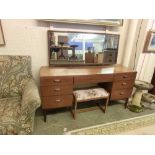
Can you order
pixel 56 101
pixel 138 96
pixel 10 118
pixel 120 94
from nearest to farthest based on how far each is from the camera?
pixel 10 118 < pixel 56 101 < pixel 120 94 < pixel 138 96

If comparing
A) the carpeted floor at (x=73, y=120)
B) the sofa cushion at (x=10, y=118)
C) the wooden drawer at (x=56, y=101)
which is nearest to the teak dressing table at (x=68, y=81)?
the wooden drawer at (x=56, y=101)

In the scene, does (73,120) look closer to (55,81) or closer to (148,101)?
(55,81)

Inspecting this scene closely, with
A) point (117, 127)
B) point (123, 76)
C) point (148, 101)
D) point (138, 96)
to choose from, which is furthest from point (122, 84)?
point (148, 101)

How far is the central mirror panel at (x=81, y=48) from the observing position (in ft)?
6.61

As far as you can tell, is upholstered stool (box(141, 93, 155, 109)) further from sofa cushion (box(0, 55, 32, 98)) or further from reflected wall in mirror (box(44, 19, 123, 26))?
sofa cushion (box(0, 55, 32, 98))

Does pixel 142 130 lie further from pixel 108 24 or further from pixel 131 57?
pixel 108 24

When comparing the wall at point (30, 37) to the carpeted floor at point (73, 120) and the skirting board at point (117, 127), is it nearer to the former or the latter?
the carpeted floor at point (73, 120)

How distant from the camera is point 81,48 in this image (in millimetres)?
2148

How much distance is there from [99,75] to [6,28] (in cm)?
139

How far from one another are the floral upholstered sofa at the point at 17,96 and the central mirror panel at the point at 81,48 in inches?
17.1

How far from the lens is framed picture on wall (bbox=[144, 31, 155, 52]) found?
2.36m

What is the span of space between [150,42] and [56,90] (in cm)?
185

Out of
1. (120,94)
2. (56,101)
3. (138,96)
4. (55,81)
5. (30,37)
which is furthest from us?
(138,96)

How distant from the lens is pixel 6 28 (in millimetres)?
1815
